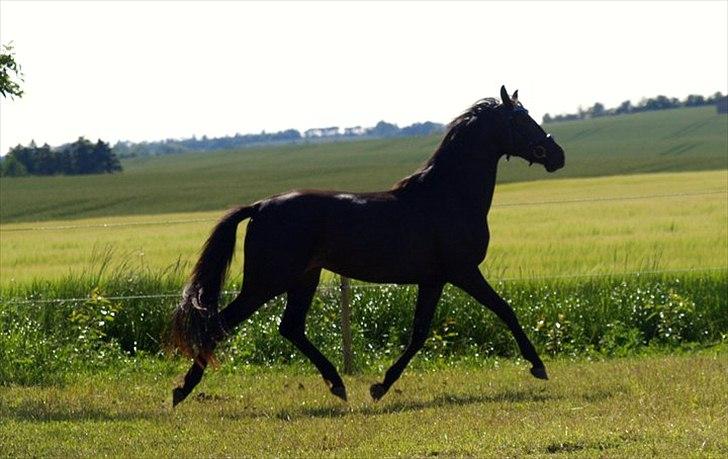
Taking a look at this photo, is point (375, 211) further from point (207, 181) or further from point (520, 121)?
point (207, 181)

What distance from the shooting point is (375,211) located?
31.8 ft

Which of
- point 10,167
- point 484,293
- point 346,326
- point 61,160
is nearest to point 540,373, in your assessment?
point 484,293

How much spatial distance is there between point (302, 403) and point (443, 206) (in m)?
1.77

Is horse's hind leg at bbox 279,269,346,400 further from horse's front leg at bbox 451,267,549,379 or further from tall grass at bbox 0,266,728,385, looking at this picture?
tall grass at bbox 0,266,728,385

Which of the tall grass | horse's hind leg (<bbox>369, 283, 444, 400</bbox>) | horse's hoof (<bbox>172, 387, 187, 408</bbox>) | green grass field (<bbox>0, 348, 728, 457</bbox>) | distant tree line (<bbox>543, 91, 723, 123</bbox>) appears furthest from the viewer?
distant tree line (<bbox>543, 91, 723, 123</bbox>)

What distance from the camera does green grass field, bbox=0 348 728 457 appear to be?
304 inches

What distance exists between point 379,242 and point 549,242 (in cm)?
966

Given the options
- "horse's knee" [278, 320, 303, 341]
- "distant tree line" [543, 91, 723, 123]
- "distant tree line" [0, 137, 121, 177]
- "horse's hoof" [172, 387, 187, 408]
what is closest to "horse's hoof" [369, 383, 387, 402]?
"horse's knee" [278, 320, 303, 341]

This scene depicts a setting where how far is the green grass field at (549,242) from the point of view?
634 inches

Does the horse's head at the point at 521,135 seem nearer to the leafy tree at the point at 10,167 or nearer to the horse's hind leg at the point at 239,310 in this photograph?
the horse's hind leg at the point at 239,310

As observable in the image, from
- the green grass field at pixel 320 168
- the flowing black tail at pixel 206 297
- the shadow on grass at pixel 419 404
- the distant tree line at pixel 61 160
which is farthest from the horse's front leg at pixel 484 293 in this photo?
the distant tree line at pixel 61 160

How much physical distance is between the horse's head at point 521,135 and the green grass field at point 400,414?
5.85 feet

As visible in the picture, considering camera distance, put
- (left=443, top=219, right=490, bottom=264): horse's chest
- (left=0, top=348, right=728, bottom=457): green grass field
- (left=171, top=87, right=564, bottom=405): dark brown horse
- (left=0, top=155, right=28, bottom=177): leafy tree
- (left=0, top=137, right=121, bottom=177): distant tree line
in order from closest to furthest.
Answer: (left=0, top=348, right=728, bottom=457): green grass field, (left=171, top=87, right=564, bottom=405): dark brown horse, (left=443, top=219, right=490, bottom=264): horse's chest, (left=0, top=155, right=28, bottom=177): leafy tree, (left=0, top=137, right=121, bottom=177): distant tree line

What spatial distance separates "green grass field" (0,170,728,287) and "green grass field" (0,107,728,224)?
1588 centimetres
